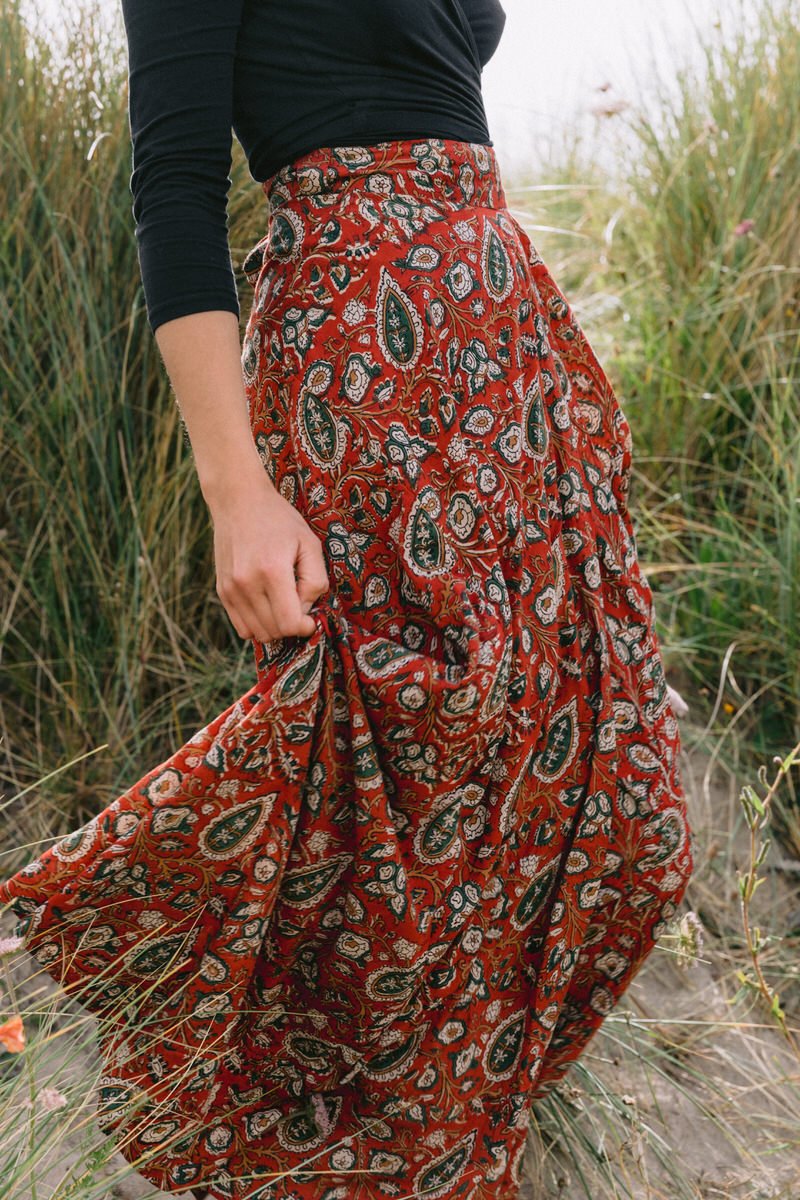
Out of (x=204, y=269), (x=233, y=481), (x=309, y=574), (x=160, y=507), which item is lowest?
(x=160, y=507)

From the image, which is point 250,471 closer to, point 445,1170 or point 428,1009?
point 428,1009

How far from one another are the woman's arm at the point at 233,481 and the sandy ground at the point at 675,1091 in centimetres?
59

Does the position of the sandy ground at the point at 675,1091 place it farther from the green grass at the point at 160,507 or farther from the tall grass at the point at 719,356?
the tall grass at the point at 719,356

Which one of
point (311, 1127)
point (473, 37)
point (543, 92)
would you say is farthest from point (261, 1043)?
point (543, 92)

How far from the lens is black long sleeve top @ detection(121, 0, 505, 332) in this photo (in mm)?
1132

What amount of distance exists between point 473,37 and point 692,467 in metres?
1.89

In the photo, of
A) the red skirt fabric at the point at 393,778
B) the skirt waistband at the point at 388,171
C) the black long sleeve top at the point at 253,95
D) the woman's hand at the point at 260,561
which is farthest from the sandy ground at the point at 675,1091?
the skirt waistband at the point at 388,171

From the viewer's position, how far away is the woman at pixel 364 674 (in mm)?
1194

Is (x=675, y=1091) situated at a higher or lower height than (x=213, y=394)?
lower

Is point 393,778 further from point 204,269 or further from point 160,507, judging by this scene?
point 160,507

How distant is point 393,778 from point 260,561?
31 centimetres

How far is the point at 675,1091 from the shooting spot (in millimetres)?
2023

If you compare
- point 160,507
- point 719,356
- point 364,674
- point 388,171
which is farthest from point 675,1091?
point 719,356

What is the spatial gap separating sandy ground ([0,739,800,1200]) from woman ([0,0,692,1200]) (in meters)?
0.21
